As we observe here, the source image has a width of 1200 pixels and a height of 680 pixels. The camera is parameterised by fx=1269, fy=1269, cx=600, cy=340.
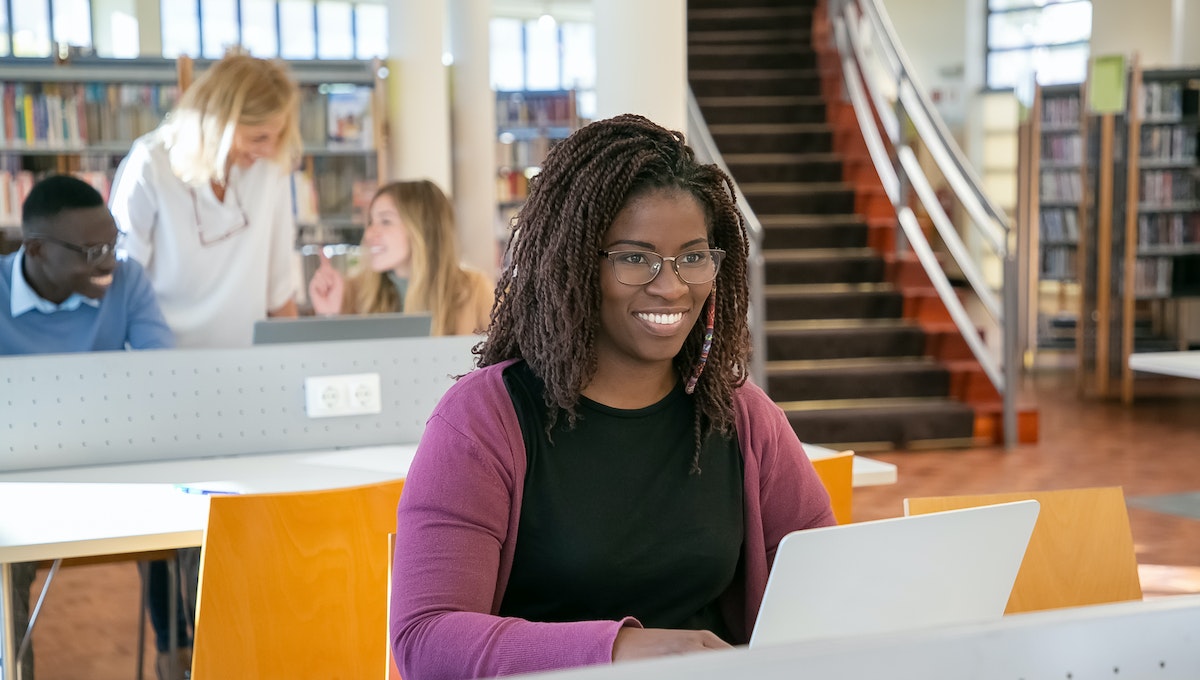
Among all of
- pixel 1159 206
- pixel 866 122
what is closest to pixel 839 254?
pixel 866 122

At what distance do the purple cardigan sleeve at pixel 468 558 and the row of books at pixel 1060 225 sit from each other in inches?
359

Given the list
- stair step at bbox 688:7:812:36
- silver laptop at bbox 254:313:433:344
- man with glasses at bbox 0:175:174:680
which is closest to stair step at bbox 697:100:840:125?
stair step at bbox 688:7:812:36

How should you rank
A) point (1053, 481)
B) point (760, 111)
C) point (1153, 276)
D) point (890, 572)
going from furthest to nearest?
1. point (1153, 276)
2. point (760, 111)
3. point (1053, 481)
4. point (890, 572)

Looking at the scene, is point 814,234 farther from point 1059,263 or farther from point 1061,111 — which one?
point 1061,111

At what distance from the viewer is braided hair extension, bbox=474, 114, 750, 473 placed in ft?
4.68

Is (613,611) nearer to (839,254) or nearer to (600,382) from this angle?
(600,382)

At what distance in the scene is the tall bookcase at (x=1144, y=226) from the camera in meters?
7.95

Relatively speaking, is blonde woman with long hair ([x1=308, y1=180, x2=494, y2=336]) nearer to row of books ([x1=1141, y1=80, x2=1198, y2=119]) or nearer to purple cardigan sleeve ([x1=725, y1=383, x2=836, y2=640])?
purple cardigan sleeve ([x1=725, y1=383, x2=836, y2=640])

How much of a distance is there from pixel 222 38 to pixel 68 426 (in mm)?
11704

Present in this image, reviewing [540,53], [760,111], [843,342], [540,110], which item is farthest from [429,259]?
[540,53]

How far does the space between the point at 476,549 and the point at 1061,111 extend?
9.44 m

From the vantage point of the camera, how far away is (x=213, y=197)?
328 cm

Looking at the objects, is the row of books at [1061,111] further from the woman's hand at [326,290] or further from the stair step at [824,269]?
the woman's hand at [326,290]

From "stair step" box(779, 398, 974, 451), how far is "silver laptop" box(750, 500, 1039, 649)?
5.12 metres
